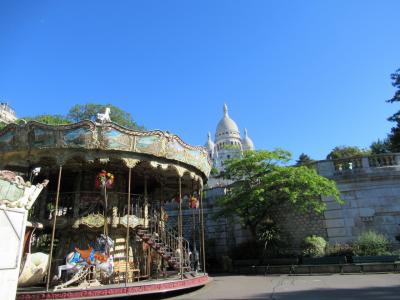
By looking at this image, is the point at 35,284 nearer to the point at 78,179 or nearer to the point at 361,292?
the point at 78,179

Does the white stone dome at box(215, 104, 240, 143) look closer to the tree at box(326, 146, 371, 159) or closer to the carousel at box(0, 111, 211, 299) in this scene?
the tree at box(326, 146, 371, 159)

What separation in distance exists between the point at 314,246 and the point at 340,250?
1.47 m

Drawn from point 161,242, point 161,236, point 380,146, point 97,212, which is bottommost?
point 161,242

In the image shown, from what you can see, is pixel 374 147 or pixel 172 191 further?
pixel 374 147

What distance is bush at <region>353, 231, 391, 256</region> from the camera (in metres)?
17.6

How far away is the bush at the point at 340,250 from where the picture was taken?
18.3 metres

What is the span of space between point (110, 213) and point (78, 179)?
2533 mm

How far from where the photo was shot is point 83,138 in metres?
12.2

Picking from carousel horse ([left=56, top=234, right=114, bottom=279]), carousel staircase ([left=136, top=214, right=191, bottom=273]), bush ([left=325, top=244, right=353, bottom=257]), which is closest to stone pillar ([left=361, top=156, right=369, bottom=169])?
bush ([left=325, top=244, right=353, bottom=257])

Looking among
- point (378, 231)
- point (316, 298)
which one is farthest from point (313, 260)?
point (316, 298)

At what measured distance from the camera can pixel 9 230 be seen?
7.67 meters

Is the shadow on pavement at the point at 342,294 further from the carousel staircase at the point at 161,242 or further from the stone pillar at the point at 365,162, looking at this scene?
the stone pillar at the point at 365,162

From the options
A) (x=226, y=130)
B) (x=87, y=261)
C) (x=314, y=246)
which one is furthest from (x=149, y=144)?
(x=226, y=130)

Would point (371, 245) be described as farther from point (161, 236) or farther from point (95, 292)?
point (95, 292)
